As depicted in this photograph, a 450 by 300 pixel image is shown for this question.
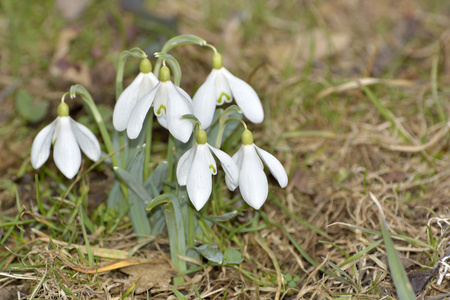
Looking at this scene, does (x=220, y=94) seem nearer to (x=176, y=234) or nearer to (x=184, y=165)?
(x=184, y=165)

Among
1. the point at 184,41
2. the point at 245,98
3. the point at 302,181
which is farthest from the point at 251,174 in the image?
the point at 302,181

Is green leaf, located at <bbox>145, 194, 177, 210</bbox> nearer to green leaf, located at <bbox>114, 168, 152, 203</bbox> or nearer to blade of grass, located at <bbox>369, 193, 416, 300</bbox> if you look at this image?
green leaf, located at <bbox>114, 168, 152, 203</bbox>

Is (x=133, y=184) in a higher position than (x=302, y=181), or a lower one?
higher

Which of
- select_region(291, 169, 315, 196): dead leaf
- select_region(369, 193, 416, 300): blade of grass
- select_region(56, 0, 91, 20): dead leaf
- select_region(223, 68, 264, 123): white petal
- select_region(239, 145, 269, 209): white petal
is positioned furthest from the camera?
select_region(56, 0, 91, 20): dead leaf

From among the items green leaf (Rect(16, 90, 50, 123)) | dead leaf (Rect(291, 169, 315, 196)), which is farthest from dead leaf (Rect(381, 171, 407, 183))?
green leaf (Rect(16, 90, 50, 123))

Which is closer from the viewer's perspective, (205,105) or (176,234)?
(205,105)

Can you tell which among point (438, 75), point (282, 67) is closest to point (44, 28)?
point (282, 67)

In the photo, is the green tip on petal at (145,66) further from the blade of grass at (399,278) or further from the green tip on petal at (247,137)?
the blade of grass at (399,278)
